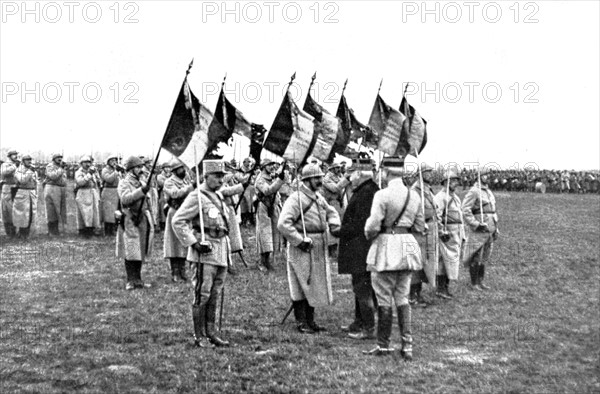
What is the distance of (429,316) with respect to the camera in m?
9.90

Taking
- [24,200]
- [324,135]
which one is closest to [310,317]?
[324,135]

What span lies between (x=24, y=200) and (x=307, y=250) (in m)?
11.9

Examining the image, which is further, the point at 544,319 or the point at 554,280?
the point at 554,280

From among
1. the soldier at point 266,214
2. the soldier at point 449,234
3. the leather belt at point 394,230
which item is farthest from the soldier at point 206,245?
the soldier at point 266,214

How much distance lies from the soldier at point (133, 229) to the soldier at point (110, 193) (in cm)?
472

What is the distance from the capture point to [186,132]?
966 cm

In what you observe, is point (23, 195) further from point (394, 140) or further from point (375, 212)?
point (375, 212)

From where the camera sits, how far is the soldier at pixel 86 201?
731 inches

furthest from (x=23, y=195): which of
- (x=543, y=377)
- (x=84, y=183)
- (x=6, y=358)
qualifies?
(x=543, y=377)

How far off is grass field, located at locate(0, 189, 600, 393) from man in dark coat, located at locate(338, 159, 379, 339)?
44cm

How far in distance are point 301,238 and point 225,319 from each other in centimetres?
178

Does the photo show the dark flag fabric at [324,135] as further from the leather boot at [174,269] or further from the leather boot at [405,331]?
the leather boot at [405,331]

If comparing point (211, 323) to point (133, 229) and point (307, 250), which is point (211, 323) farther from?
point (133, 229)

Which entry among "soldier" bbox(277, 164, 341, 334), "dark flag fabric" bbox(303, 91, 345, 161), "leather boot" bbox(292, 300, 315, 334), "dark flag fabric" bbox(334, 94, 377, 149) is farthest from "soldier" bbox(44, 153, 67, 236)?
"leather boot" bbox(292, 300, 315, 334)
